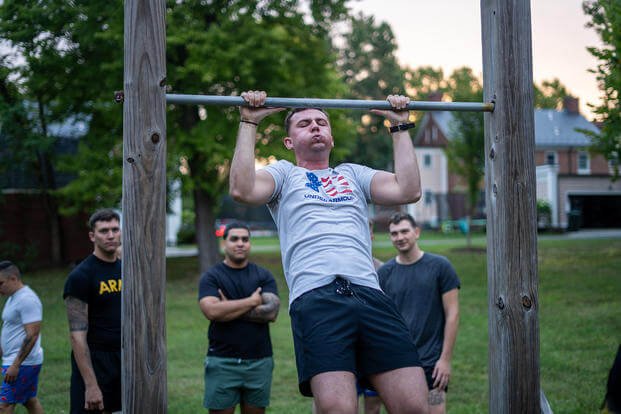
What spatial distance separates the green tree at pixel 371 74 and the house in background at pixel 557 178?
368 cm

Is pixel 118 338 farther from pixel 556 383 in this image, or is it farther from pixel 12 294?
pixel 556 383

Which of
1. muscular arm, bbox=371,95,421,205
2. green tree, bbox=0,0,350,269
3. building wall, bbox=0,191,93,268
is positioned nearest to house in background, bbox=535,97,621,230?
green tree, bbox=0,0,350,269

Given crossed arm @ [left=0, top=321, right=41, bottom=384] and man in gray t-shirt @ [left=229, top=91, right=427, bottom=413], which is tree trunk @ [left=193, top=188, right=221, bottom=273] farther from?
man in gray t-shirt @ [left=229, top=91, right=427, bottom=413]

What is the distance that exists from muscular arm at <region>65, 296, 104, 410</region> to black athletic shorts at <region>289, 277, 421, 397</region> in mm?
1879

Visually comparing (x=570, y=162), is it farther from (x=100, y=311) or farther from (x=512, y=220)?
(x=100, y=311)

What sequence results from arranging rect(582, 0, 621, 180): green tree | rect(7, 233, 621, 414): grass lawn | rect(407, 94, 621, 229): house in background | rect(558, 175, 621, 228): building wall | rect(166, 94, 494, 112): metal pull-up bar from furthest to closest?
1. rect(407, 94, 621, 229): house in background
2. rect(558, 175, 621, 228): building wall
3. rect(582, 0, 621, 180): green tree
4. rect(7, 233, 621, 414): grass lawn
5. rect(166, 94, 494, 112): metal pull-up bar

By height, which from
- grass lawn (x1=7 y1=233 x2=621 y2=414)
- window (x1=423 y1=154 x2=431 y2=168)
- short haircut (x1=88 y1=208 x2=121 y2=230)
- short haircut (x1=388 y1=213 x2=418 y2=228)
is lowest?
grass lawn (x1=7 y1=233 x2=621 y2=414)

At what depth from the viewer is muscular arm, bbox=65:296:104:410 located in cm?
442

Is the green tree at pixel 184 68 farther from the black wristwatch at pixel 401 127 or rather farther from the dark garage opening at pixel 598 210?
the dark garage opening at pixel 598 210

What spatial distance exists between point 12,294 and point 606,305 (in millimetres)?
10812

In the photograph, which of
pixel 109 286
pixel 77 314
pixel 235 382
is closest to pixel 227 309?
pixel 235 382

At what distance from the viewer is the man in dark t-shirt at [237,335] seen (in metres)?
5.09

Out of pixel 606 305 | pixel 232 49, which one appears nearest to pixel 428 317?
pixel 606 305

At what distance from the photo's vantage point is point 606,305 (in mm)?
12633
